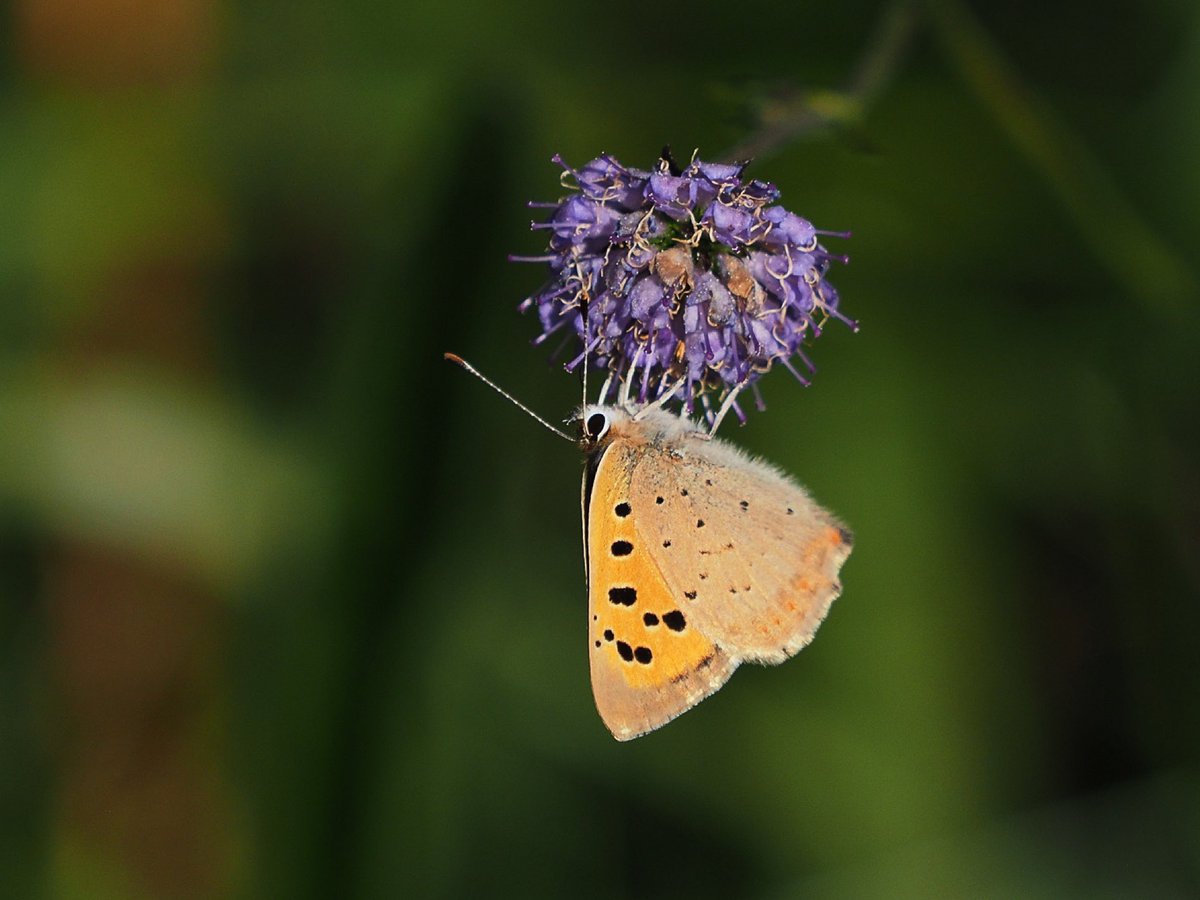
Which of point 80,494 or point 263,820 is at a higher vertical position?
point 80,494

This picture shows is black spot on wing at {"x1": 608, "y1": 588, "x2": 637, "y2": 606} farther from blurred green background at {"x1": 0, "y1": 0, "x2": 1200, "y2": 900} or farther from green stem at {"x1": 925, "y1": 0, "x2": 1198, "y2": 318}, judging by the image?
green stem at {"x1": 925, "y1": 0, "x2": 1198, "y2": 318}

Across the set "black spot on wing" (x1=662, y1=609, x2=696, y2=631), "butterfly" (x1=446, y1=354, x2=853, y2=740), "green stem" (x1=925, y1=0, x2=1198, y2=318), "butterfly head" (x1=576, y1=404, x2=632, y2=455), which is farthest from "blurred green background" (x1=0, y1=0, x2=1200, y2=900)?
"black spot on wing" (x1=662, y1=609, x2=696, y2=631)

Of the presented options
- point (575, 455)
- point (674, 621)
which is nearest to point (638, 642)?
point (674, 621)

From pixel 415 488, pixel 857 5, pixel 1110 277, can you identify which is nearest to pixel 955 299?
pixel 1110 277

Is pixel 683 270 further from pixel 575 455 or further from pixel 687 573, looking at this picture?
pixel 575 455

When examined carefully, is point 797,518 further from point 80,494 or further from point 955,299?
point 80,494

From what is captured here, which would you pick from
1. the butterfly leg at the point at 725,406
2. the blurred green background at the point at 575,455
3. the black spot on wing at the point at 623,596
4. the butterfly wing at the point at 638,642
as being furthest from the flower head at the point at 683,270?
the blurred green background at the point at 575,455
